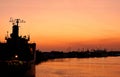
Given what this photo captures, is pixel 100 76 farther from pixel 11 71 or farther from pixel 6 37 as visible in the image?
pixel 11 71

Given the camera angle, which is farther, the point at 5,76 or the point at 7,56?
the point at 7,56

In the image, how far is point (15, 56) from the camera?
5094 centimetres

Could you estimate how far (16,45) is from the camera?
54531mm

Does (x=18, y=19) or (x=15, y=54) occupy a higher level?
(x=18, y=19)

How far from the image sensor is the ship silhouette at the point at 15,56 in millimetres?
41531

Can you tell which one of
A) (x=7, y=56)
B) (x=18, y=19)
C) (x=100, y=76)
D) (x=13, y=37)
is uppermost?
(x=18, y=19)

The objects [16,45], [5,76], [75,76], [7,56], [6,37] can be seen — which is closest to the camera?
[5,76]

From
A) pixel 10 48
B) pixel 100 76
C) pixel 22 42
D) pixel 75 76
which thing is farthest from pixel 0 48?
pixel 100 76

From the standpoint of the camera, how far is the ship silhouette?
1635 inches

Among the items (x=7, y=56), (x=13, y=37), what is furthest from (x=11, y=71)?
(x=13, y=37)

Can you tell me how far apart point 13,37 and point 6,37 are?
215 centimetres

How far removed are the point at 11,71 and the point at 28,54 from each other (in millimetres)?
14392

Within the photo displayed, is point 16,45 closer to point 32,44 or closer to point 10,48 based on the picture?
point 10,48

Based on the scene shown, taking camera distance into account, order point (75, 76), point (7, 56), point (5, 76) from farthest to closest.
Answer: point (75, 76), point (7, 56), point (5, 76)
